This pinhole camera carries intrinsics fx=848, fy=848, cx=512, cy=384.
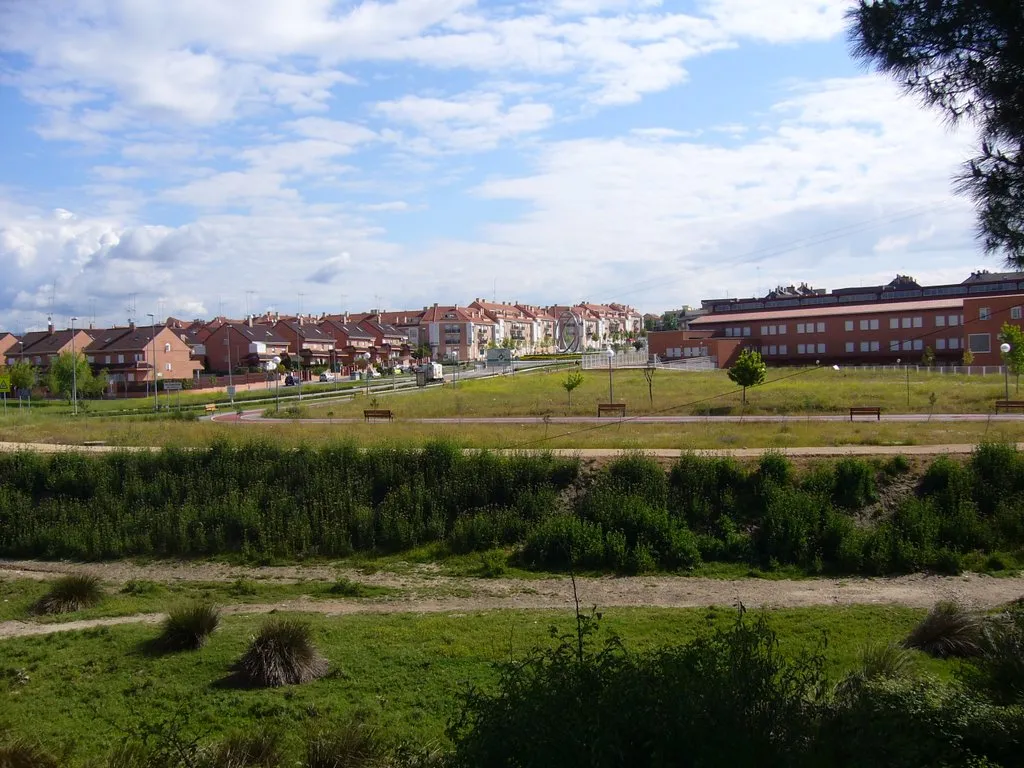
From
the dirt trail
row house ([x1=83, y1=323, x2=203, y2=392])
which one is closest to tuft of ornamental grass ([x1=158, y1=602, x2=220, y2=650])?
the dirt trail

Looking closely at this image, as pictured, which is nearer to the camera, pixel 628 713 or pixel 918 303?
pixel 628 713

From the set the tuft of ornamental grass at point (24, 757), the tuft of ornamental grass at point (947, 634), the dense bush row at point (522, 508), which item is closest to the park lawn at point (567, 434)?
the dense bush row at point (522, 508)

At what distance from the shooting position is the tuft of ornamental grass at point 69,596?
59.1ft

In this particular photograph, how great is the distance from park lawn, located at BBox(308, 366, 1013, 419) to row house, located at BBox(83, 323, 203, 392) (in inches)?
1511

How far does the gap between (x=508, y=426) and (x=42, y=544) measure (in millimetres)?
17395

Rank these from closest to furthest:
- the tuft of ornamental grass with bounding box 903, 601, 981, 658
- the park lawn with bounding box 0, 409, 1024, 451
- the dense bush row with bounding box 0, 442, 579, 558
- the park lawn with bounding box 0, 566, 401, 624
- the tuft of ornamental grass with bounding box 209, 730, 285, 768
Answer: the tuft of ornamental grass with bounding box 209, 730, 285, 768 < the tuft of ornamental grass with bounding box 903, 601, 981, 658 < the park lawn with bounding box 0, 566, 401, 624 < the dense bush row with bounding box 0, 442, 579, 558 < the park lawn with bounding box 0, 409, 1024, 451

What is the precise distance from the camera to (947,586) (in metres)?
18.4

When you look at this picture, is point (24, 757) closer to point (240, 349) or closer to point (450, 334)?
point (240, 349)

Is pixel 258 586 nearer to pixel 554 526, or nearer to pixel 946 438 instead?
pixel 554 526

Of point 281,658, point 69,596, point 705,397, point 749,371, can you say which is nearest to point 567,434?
point 749,371

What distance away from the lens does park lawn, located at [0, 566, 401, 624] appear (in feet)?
59.5

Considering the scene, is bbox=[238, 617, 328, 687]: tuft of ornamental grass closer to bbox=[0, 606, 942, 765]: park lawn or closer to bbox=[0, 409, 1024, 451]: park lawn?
bbox=[0, 606, 942, 765]: park lawn

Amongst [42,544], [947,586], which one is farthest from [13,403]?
[947,586]

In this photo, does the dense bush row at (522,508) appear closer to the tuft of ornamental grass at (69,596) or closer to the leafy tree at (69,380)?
the tuft of ornamental grass at (69,596)
